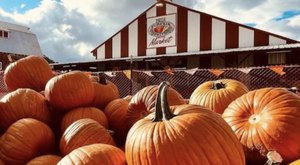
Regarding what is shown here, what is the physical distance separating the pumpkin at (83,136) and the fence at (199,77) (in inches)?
220

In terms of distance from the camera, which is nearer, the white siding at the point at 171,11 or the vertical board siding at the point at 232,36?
the vertical board siding at the point at 232,36

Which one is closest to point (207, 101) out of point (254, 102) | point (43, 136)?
point (254, 102)

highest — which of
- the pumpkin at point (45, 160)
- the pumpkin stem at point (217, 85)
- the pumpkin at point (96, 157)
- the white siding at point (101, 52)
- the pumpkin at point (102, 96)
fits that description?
the white siding at point (101, 52)

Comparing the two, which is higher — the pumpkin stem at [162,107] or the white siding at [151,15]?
the white siding at [151,15]

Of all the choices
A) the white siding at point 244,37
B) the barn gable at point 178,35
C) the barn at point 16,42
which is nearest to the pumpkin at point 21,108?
the barn gable at point 178,35

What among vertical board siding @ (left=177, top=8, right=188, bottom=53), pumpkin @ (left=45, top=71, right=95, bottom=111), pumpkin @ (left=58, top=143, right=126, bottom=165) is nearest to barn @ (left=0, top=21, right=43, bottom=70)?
vertical board siding @ (left=177, top=8, right=188, bottom=53)

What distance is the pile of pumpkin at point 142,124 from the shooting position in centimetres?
161

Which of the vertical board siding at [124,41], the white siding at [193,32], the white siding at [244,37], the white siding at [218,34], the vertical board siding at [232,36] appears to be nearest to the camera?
the white siding at [244,37]

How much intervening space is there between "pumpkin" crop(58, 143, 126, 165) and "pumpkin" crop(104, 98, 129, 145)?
0.60 meters

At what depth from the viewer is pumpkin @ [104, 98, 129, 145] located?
250cm

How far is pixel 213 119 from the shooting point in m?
1.70

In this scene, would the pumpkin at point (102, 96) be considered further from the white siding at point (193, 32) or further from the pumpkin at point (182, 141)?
the white siding at point (193, 32)

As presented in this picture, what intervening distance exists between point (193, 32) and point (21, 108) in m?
18.4

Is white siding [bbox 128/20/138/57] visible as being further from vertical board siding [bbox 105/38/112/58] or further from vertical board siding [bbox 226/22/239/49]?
vertical board siding [bbox 226/22/239/49]
